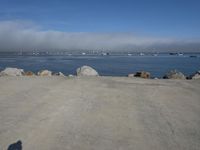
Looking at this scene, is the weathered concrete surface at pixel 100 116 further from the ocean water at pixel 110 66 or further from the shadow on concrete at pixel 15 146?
the ocean water at pixel 110 66

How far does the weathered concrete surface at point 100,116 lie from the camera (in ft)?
20.9

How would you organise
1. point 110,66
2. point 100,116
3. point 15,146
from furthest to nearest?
point 110,66 → point 100,116 → point 15,146

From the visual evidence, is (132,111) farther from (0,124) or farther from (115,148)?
(0,124)

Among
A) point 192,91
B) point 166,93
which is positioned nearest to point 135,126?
point 166,93

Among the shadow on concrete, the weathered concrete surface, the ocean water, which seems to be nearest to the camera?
the shadow on concrete

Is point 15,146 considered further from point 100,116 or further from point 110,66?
point 110,66

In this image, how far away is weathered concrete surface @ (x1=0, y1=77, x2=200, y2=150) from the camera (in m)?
6.36

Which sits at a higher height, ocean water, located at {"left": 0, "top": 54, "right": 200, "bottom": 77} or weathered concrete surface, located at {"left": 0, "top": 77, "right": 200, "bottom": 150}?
weathered concrete surface, located at {"left": 0, "top": 77, "right": 200, "bottom": 150}

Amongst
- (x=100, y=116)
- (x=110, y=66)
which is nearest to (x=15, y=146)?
(x=100, y=116)

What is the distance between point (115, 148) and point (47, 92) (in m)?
5.71

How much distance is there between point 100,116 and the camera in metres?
8.20

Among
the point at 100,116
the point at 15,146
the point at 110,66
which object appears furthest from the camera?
the point at 110,66

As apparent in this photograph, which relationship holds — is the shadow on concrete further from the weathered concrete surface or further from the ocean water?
the ocean water

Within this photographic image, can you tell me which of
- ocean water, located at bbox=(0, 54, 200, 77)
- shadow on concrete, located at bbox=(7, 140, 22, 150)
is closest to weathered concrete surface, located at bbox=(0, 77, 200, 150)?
shadow on concrete, located at bbox=(7, 140, 22, 150)
